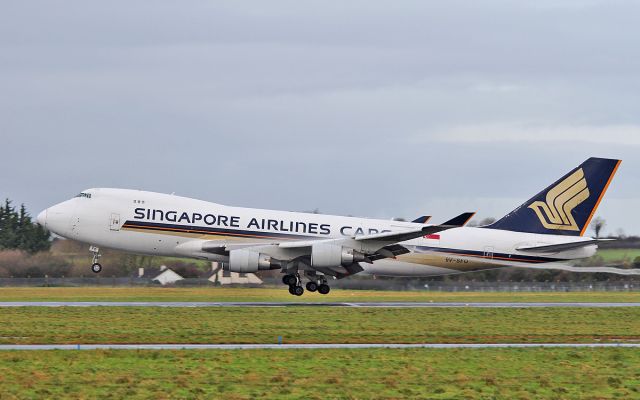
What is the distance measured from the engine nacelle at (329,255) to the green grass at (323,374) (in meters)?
18.1

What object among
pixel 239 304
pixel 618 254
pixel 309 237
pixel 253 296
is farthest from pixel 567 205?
pixel 618 254

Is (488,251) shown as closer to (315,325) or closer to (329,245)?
(329,245)

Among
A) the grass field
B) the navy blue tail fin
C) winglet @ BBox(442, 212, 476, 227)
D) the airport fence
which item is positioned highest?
the navy blue tail fin

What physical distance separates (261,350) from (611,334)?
40.8 ft

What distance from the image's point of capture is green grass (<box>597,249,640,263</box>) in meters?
69.8

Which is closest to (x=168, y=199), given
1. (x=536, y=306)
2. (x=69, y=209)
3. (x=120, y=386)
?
(x=69, y=209)

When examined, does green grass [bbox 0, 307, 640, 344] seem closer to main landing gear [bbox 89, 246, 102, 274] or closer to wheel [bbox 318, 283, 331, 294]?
wheel [bbox 318, 283, 331, 294]

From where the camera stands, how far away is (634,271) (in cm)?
6756

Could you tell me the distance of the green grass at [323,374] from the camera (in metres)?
18.1

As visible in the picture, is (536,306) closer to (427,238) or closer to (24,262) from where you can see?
(427,238)

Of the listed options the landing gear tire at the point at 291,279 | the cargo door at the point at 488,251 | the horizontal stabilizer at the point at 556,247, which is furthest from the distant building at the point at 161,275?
the horizontal stabilizer at the point at 556,247

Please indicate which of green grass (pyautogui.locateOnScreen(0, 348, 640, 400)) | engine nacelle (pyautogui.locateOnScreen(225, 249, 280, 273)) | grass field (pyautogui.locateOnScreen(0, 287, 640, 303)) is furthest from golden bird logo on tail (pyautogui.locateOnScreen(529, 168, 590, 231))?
green grass (pyautogui.locateOnScreen(0, 348, 640, 400))

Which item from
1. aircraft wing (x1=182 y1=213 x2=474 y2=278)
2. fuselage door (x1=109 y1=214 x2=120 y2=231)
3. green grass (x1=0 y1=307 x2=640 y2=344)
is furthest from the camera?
fuselage door (x1=109 y1=214 x2=120 y2=231)

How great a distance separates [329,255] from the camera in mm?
43156
